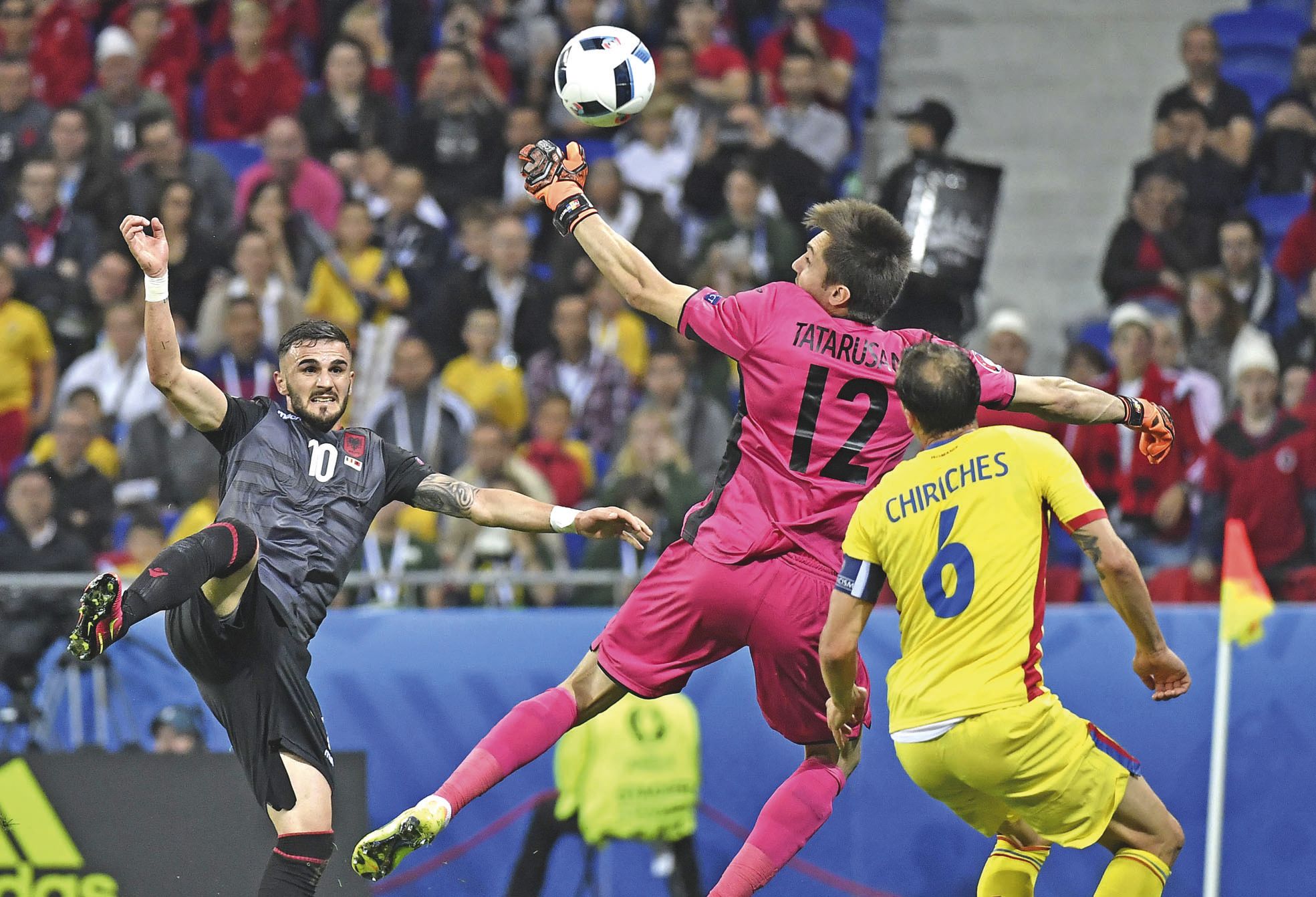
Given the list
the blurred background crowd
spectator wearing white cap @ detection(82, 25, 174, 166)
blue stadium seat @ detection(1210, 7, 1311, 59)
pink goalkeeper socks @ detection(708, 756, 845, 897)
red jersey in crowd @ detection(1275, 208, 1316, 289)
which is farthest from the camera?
blue stadium seat @ detection(1210, 7, 1311, 59)

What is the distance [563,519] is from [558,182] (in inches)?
51.8

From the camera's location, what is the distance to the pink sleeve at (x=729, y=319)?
662 centimetres

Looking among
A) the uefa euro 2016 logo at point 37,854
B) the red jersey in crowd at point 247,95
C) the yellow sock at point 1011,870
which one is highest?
the red jersey in crowd at point 247,95

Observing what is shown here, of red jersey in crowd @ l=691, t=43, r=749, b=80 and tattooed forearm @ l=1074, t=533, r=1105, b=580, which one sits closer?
tattooed forearm @ l=1074, t=533, r=1105, b=580

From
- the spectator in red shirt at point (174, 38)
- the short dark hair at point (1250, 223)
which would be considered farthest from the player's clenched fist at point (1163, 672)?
the spectator in red shirt at point (174, 38)

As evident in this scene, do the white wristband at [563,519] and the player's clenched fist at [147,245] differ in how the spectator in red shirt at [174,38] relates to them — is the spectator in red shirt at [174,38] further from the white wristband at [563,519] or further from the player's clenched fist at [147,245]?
the white wristband at [563,519]

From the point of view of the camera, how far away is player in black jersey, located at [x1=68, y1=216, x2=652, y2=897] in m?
6.45

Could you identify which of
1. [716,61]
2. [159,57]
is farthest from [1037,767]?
[159,57]

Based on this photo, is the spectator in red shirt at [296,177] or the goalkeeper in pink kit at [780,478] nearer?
the goalkeeper in pink kit at [780,478]

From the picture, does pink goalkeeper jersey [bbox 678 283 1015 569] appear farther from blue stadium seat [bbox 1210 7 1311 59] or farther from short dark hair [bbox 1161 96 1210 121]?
blue stadium seat [bbox 1210 7 1311 59]

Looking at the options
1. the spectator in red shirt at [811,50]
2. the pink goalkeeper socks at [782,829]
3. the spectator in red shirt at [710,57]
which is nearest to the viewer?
the pink goalkeeper socks at [782,829]

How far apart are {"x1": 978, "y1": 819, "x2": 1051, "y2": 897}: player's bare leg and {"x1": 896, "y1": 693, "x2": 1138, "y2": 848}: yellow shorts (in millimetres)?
452

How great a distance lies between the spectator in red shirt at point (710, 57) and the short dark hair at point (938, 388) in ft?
27.7

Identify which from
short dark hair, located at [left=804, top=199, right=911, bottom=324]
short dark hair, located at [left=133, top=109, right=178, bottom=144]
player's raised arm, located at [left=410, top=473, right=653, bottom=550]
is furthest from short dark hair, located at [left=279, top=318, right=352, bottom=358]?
short dark hair, located at [left=133, top=109, right=178, bottom=144]
